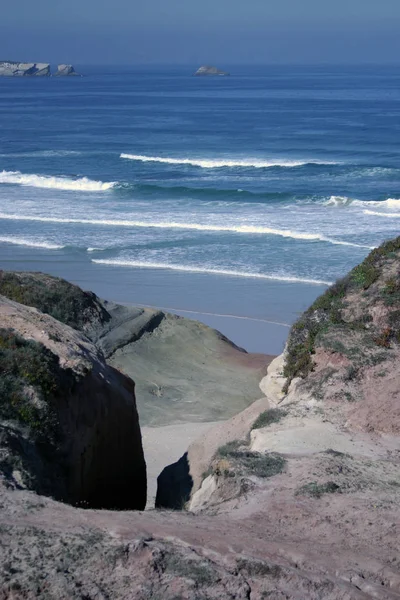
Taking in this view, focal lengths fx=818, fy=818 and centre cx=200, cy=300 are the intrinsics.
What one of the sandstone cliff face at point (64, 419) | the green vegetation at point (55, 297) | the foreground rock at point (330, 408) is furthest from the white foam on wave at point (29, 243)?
the foreground rock at point (330, 408)

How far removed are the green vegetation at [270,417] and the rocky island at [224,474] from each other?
0.03 meters

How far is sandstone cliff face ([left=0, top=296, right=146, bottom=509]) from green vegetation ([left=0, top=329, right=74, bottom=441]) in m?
0.01

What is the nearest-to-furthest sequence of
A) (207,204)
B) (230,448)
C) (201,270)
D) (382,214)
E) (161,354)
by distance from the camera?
(230,448) → (161,354) → (201,270) → (382,214) → (207,204)

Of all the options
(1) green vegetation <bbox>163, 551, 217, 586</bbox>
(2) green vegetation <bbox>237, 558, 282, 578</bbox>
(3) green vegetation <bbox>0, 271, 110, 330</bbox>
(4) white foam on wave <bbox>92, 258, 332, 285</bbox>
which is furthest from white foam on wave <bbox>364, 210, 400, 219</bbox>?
(1) green vegetation <bbox>163, 551, 217, 586</bbox>

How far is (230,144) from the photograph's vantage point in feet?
197

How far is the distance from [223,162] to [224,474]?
4426cm

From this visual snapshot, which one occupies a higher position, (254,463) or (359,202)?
(359,202)

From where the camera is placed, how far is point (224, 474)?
968 cm

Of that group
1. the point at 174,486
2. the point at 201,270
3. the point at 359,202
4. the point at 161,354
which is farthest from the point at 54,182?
the point at 174,486

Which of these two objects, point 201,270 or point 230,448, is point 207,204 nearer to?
point 201,270

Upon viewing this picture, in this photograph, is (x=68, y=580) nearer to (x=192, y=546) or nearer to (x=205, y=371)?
(x=192, y=546)

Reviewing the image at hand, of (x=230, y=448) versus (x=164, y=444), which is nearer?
(x=230, y=448)

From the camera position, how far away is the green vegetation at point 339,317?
12891 millimetres

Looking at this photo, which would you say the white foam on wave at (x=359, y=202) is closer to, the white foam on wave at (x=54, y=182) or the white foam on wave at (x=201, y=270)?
the white foam on wave at (x=54, y=182)
